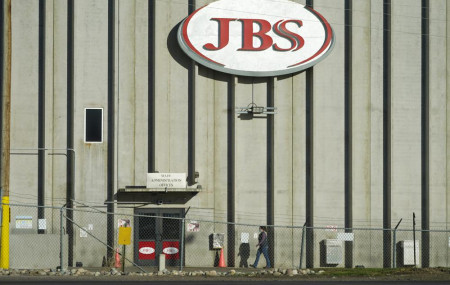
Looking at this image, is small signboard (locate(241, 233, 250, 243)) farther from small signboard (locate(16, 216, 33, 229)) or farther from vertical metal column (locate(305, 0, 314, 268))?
small signboard (locate(16, 216, 33, 229))

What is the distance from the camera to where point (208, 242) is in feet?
92.6

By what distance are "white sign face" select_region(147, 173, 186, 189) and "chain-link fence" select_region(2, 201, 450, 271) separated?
111cm

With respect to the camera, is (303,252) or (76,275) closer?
(76,275)

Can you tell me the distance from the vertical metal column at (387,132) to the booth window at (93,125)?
10333 millimetres

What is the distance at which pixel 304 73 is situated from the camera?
28.9m

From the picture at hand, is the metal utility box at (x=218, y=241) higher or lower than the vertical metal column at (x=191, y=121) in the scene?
lower

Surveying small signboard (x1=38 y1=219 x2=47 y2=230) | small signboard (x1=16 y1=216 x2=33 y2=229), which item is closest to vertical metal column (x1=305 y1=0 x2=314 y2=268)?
small signboard (x1=38 y1=219 x2=47 y2=230)

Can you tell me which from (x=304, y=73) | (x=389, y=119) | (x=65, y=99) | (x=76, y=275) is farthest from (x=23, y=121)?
(x=389, y=119)

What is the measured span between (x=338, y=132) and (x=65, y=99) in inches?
387

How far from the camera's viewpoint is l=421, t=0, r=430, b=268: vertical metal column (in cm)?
2930

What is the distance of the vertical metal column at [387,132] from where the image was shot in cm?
2905

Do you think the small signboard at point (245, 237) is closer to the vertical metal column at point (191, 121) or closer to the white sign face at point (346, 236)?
the vertical metal column at point (191, 121)

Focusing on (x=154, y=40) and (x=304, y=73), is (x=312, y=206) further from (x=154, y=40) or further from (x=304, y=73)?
(x=154, y=40)

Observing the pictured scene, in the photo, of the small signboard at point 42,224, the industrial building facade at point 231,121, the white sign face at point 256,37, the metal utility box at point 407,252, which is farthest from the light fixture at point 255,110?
the small signboard at point 42,224
